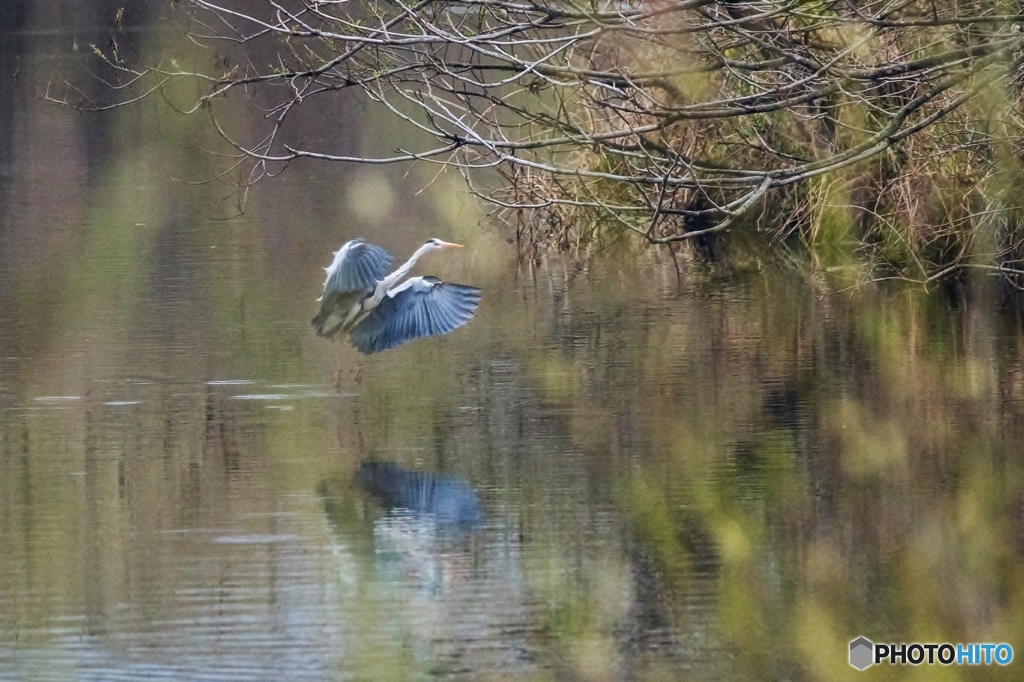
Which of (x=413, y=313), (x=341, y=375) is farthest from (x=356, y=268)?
(x=341, y=375)

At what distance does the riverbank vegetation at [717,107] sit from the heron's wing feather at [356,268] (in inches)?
21.1

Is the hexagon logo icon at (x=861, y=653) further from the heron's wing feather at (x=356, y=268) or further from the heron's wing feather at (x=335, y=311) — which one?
the heron's wing feather at (x=335, y=311)

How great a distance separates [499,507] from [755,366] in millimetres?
3075

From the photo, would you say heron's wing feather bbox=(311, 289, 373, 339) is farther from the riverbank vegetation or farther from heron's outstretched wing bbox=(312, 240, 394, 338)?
the riverbank vegetation

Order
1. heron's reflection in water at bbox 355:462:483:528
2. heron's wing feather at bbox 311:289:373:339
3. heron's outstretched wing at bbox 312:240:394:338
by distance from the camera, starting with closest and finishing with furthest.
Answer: heron's reflection in water at bbox 355:462:483:528
heron's outstretched wing at bbox 312:240:394:338
heron's wing feather at bbox 311:289:373:339

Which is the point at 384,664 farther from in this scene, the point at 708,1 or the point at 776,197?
the point at 776,197

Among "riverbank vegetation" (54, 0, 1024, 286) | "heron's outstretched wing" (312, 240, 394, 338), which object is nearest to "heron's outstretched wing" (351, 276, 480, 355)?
"heron's outstretched wing" (312, 240, 394, 338)

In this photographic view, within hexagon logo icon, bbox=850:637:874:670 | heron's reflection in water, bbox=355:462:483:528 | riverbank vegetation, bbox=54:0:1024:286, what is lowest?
hexagon logo icon, bbox=850:637:874:670

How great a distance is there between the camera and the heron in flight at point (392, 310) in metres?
9.18

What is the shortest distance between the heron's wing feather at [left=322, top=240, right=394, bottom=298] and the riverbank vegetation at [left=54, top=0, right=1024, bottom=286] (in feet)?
1.76

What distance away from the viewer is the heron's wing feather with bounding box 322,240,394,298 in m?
8.97

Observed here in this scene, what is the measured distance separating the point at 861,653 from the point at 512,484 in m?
2.12

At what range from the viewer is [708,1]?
682 centimetres

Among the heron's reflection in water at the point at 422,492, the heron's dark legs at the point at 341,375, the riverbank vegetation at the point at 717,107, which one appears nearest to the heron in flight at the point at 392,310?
the heron's dark legs at the point at 341,375
